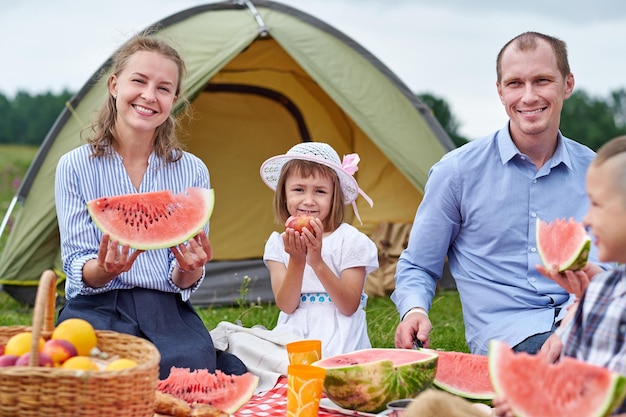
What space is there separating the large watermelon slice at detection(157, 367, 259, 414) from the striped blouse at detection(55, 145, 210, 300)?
594mm

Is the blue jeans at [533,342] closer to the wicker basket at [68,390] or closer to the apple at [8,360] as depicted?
the wicker basket at [68,390]

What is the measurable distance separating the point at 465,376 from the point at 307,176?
1.24 m

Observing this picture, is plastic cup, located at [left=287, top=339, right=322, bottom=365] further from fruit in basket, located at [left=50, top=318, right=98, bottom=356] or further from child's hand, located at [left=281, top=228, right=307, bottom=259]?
fruit in basket, located at [left=50, top=318, right=98, bottom=356]

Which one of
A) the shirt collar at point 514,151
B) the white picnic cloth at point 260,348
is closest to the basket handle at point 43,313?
the white picnic cloth at point 260,348

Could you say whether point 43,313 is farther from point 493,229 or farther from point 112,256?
point 493,229

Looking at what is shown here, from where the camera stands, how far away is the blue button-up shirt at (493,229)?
11.7 ft

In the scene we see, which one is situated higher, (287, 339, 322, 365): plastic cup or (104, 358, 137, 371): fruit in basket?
(104, 358, 137, 371): fruit in basket

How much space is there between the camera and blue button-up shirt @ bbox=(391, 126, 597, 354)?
3559 mm

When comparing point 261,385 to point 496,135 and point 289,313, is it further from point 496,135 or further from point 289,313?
point 496,135

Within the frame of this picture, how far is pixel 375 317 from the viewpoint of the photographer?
17.7ft

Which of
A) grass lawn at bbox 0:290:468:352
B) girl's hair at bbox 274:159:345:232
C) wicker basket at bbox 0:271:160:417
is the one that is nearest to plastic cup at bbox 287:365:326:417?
wicker basket at bbox 0:271:160:417

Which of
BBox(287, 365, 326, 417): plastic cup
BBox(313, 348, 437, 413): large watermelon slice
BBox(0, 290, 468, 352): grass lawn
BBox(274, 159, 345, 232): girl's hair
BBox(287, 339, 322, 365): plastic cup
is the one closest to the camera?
BBox(287, 365, 326, 417): plastic cup

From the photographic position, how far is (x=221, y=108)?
6.74 metres

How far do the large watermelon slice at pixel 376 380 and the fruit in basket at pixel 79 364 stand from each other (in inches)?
38.4
